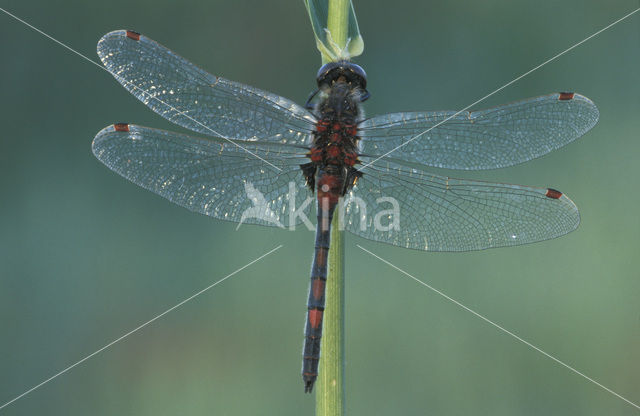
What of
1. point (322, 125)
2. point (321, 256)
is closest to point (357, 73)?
point (322, 125)

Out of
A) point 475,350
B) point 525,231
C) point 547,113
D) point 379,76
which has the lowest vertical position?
point 475,350

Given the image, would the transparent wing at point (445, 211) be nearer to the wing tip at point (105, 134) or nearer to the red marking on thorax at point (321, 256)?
the red marking on thorax at point (321, 256)

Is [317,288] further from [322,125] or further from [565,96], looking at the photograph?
[565,96]

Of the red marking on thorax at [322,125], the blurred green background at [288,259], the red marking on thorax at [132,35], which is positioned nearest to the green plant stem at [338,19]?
the red marking on thorax at [322,125]

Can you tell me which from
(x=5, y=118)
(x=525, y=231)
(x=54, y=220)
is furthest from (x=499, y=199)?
(x=5, y=118)

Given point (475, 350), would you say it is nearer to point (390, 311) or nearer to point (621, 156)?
point (390, 311)

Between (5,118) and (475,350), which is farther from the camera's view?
(5,118)
